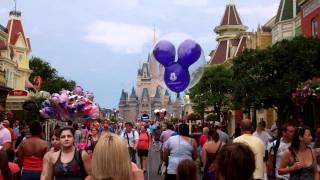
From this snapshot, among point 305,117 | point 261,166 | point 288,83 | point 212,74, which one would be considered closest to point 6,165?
point 261,166

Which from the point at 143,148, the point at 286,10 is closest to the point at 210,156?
the point at 143,148

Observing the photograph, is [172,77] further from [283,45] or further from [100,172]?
[283,45]

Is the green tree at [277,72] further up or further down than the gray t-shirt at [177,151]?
further up

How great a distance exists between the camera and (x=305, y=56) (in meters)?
31.4

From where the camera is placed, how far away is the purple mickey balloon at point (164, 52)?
13116 mm

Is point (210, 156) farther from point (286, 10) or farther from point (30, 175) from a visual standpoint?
point (286, 10)

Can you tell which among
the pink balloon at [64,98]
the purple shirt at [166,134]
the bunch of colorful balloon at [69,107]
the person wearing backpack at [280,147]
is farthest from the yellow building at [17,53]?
the person wearing backpack at [280,147]

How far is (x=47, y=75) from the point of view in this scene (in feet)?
311

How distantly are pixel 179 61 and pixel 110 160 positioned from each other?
353 inches

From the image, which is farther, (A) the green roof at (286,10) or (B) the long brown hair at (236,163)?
(A) the green roof at (286,10)

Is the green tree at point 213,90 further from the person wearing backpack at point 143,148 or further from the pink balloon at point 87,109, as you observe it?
the person wearing backpack at point 143,148

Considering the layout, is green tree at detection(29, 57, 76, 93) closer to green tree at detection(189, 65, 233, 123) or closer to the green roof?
green tree at detection(189, 65, 233, 123)

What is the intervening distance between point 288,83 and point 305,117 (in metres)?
6.71

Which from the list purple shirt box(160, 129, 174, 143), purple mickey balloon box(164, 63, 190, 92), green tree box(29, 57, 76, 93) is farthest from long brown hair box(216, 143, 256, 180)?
green tree box(29, 57, 76, 93)
